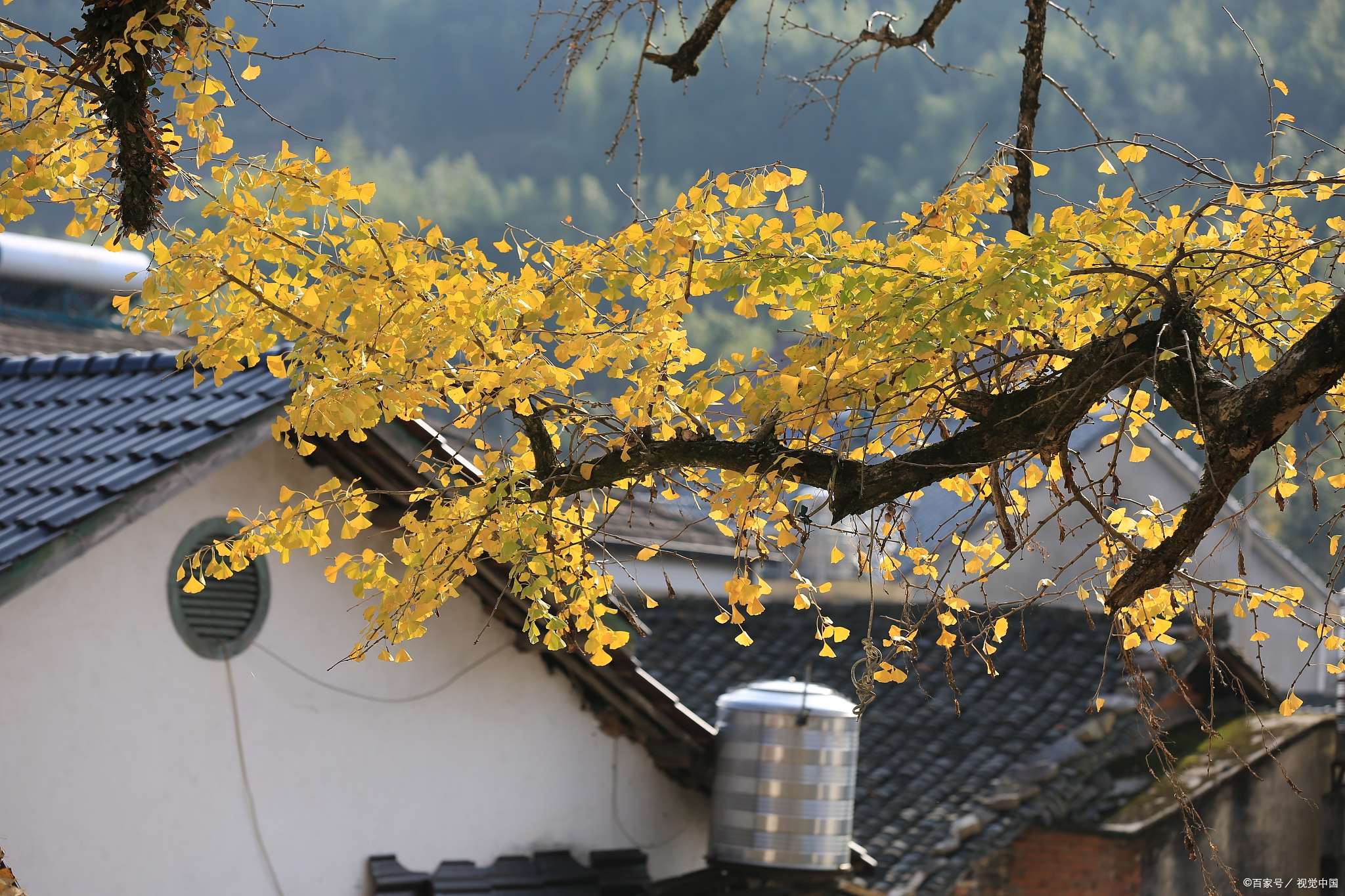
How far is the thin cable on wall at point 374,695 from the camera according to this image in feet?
19.9

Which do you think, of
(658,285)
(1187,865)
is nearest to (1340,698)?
(1187,865)

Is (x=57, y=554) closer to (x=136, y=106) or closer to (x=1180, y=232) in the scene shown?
(x=136, y=106)

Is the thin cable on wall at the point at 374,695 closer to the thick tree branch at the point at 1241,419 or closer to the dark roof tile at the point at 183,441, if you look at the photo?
the dark roof tile at the point at 183,441

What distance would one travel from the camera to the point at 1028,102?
4047 mm

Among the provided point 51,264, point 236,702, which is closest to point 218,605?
point 236,702

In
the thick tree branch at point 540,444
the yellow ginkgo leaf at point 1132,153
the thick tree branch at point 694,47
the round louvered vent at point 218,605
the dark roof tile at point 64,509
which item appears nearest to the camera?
the yellow ginkgo leaf at point 1132,153

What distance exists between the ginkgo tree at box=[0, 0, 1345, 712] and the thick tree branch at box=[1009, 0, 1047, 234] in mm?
604

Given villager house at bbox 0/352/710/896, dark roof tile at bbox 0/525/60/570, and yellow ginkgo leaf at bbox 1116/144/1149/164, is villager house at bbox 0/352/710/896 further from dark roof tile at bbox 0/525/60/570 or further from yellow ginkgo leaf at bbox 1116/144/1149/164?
yellow ginkgo leaf at bbox 1116/144/1149/164

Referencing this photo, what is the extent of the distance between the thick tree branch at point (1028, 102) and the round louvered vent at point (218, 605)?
384 centimetres

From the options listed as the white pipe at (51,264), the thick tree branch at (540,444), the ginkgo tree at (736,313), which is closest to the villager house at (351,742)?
the ginkgo tree at (736,313)

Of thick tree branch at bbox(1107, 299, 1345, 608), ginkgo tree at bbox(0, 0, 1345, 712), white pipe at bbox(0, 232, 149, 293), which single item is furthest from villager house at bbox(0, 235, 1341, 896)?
white pipe at bbox(0, 232, 149, 293)

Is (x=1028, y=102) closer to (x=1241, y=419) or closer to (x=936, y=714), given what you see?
(x=1241, y=419)

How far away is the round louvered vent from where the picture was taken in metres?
5.78

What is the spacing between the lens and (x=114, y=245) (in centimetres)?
348
